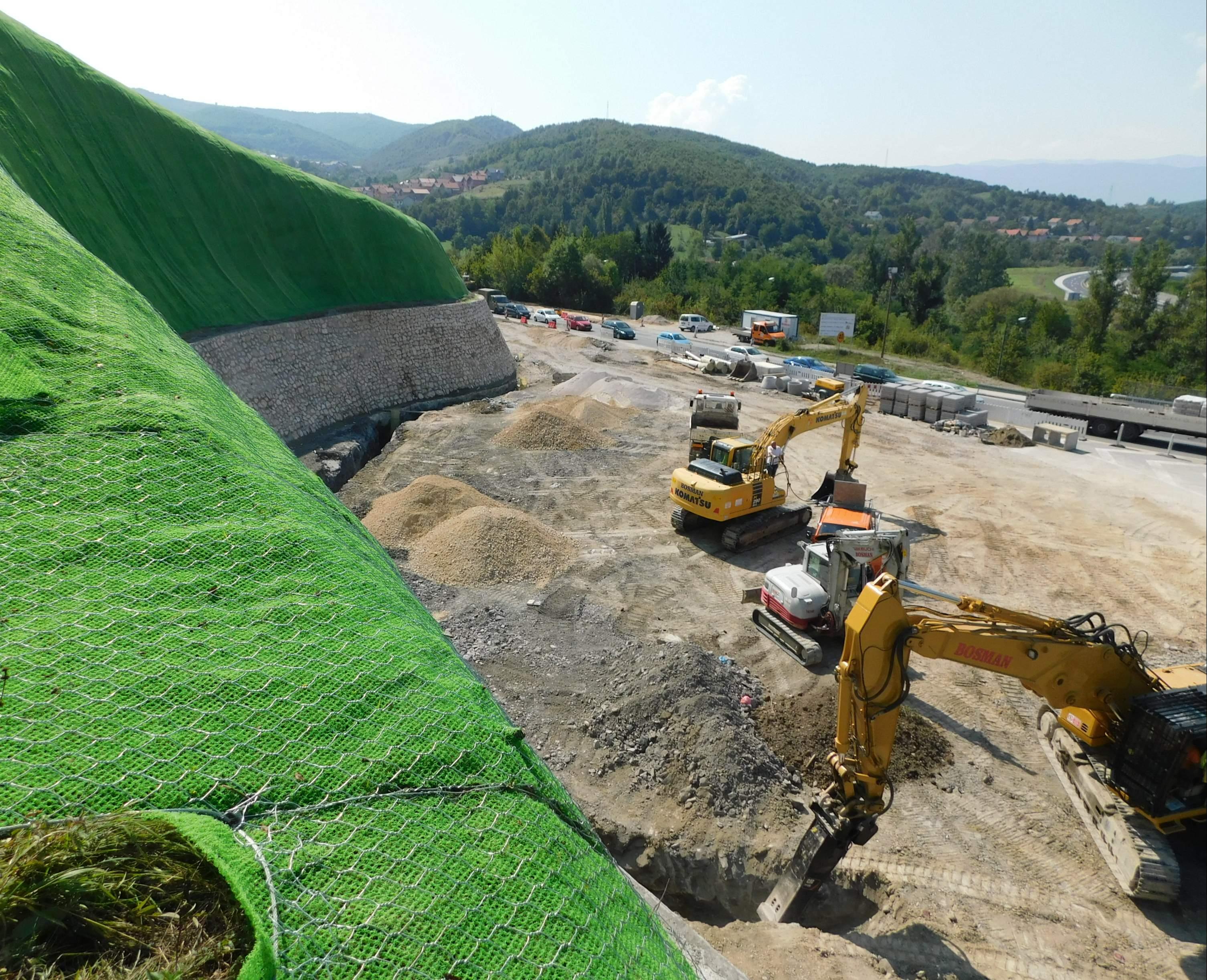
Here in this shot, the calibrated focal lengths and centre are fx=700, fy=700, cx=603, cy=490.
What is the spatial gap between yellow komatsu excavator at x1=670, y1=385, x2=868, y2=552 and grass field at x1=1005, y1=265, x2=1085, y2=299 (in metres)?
83.7

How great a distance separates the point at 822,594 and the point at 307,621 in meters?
9.10

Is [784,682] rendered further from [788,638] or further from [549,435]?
[549,435]

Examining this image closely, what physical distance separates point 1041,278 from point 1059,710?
131708 mm

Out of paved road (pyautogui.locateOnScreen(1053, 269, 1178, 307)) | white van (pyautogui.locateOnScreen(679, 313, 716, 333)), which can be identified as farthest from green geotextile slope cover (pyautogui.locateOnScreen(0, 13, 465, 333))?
paved road (pyautogui.locateOnScreen(1053, 269, 1178, 307))

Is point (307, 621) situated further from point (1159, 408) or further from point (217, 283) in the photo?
point (1159, 408)

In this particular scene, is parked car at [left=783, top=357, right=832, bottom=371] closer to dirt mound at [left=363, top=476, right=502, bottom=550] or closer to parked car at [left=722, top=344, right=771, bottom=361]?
parked car at [left=722, top=344, right=771, bottom=361]

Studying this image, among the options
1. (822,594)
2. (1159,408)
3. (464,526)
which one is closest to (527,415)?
(464,526)

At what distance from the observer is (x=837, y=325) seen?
51375 mm

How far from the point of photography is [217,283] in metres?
22.0

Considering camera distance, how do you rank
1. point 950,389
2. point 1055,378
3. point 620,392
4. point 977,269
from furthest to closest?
point 977,269
point 1055,378
point 950,389
point 620,392

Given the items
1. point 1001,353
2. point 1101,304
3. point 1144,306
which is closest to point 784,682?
point 1001,353

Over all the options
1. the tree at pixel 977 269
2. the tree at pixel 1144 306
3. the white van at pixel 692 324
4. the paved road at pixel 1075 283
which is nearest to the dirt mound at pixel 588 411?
the white van at pixel 692 324

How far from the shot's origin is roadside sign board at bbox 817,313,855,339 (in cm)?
5106

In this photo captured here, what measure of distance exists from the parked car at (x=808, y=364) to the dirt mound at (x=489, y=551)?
24924 millimetres
